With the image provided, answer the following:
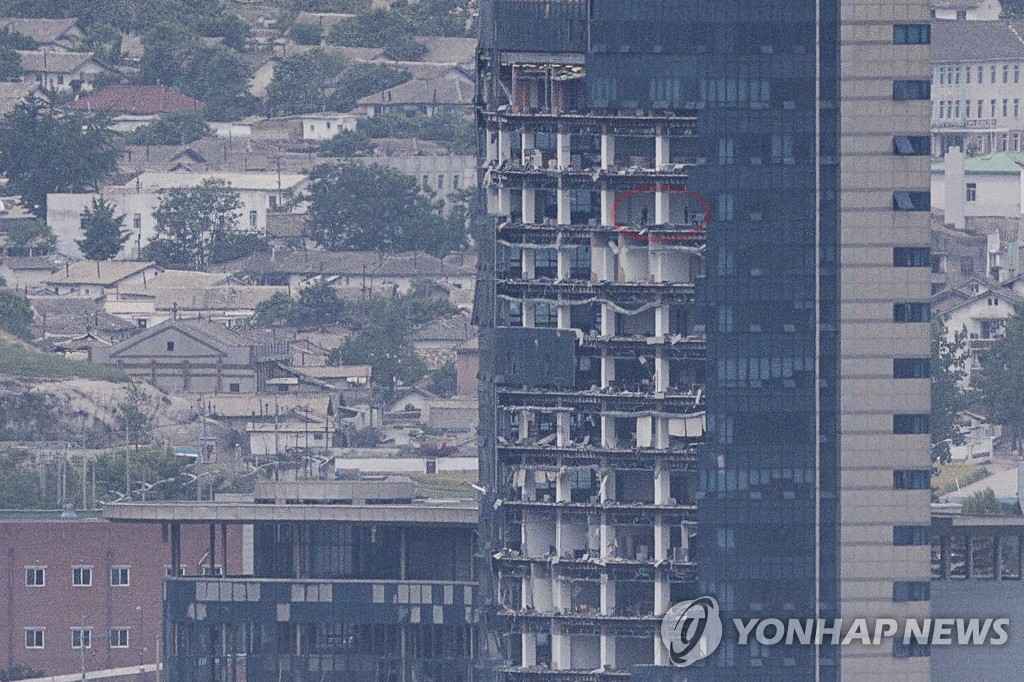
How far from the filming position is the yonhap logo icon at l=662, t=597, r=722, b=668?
150 meters

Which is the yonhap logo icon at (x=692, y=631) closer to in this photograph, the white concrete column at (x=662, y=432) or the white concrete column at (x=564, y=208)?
the white concrete column at (x=662, y=432)

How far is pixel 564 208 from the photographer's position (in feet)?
506

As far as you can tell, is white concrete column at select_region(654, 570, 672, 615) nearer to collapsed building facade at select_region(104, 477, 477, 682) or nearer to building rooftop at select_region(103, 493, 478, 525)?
collapsed building facade at select_region(104, 477, 477, 682)

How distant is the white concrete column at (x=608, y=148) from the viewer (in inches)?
6063

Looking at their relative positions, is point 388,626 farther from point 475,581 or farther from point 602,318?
point 602,318

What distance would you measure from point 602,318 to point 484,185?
603 centimetres

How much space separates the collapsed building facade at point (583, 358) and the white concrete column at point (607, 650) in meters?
0.04

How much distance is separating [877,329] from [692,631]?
1085 cm

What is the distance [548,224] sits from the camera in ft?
506

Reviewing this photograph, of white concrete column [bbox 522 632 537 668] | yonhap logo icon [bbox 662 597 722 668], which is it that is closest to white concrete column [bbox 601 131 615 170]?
yonhap logo icon [bbox 662 597 722 668]

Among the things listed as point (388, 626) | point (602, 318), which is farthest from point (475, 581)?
point (602, 318)

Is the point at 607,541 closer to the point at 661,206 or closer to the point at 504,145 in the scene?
the point at 661,206

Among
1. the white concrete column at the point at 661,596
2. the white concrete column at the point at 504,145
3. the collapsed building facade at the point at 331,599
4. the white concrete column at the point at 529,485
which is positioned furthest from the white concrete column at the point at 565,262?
the collapsed building facade at the point at 331,599

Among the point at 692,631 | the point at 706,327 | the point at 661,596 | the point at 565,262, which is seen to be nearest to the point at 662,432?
the point at 706,327
